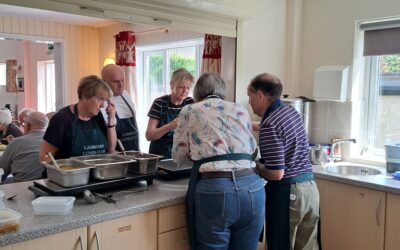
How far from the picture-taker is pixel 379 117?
289 cm

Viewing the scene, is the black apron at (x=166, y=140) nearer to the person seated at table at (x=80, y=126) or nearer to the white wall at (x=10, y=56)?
the person seated at table at (x=80, y=126)

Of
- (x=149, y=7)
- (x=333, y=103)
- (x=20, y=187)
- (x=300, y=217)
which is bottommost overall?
(x=300, y=217)

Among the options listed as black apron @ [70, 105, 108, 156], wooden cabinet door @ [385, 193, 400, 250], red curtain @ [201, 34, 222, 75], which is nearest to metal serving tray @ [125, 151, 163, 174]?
black apron @ [70, 105, 108, 156]

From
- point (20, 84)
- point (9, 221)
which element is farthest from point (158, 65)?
point (9, 221)

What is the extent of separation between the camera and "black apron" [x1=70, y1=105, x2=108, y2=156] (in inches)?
75.2

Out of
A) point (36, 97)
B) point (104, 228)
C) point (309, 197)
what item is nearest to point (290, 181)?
point (309, 197)

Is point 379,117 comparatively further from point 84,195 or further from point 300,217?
point 84,195

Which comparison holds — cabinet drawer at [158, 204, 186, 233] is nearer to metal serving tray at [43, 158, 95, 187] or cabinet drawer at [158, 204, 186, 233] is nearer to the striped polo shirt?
metal serving tray at [43, 158, 95, 187]

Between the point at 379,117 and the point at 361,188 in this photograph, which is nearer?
the point at 361,188

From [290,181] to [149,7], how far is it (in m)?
1.27

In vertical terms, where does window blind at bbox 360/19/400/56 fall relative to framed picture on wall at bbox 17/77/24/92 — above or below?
above

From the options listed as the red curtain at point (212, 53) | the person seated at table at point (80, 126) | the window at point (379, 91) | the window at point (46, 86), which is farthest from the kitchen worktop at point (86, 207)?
the window at point (46, 86)

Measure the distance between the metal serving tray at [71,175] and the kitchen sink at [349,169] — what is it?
1767mm

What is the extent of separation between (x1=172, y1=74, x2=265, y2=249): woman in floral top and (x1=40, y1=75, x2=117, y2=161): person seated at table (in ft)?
1.64
